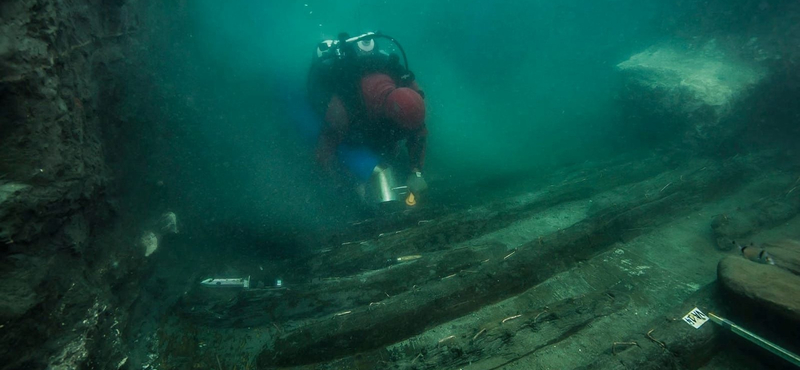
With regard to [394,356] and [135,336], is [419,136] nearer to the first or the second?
[394,356]

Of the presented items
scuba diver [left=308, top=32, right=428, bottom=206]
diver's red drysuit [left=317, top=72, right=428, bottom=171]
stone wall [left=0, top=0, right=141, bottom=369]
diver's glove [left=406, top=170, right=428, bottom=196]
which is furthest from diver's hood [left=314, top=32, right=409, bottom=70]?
stone wall [left=0, top=0, right=141, bottom=369]

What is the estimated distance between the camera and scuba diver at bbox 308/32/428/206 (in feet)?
17.6

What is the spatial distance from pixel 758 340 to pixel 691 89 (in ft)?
28.4

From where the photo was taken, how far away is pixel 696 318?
11.0ft

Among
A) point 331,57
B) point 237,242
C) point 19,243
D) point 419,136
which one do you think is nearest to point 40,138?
point 19,243

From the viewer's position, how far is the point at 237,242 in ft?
17.9

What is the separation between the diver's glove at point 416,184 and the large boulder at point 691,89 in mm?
8409

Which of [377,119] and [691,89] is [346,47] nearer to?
[377,119]

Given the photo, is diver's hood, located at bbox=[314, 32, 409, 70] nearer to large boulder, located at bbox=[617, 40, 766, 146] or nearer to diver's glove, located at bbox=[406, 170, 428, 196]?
diver's glove, located at bbox=[406, 170, 428, 196]

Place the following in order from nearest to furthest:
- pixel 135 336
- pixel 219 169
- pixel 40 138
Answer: pixel 40 138 < pixel 135 336 < pixel 219 169

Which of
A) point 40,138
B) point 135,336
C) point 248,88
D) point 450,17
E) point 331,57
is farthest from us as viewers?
point 450,17

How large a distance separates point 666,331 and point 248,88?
11.1 meters

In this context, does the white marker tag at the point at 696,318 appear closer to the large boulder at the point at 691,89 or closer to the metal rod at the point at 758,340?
the metal rod at the point at 758,340

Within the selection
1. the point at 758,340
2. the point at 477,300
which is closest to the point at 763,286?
the point at 758,340
